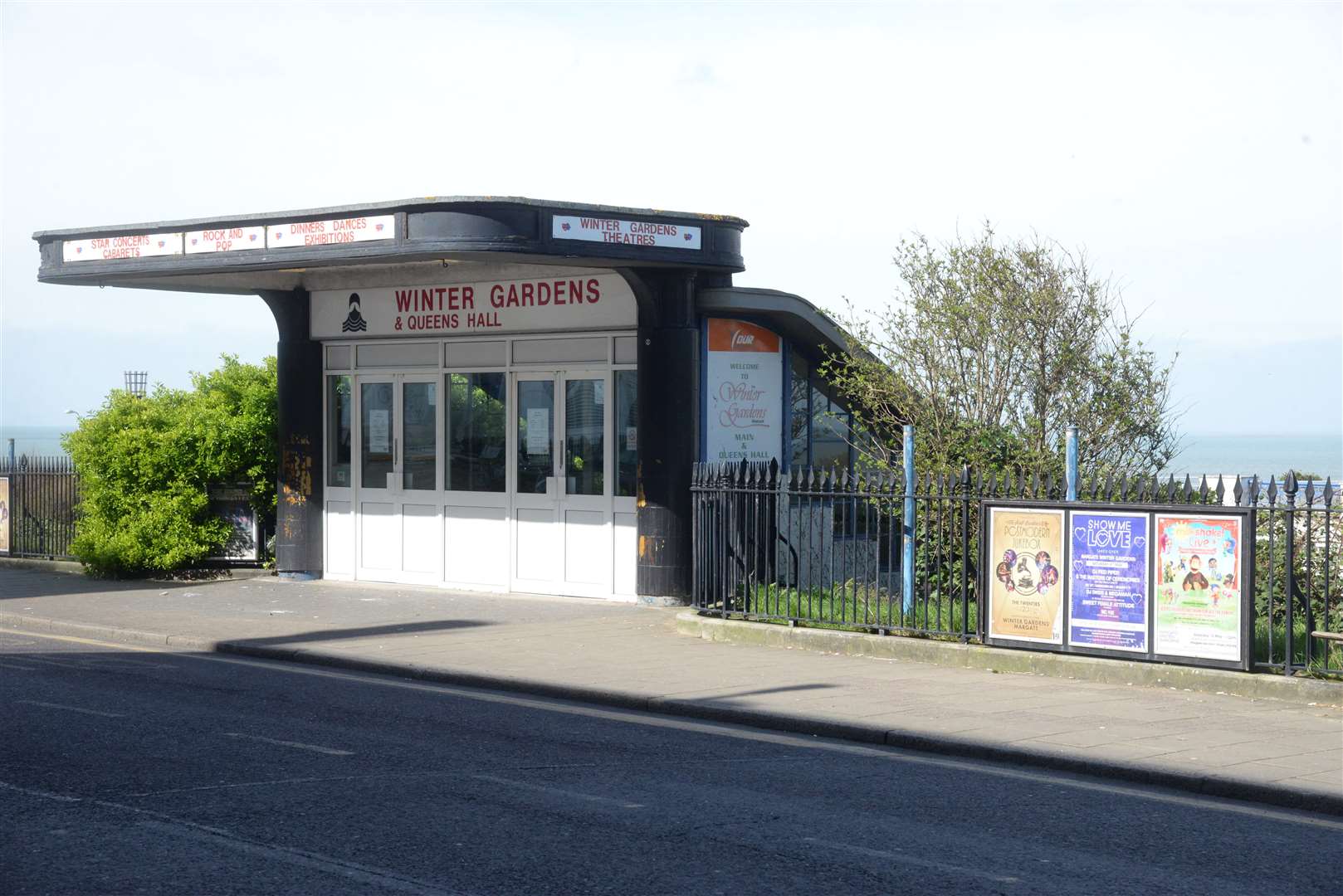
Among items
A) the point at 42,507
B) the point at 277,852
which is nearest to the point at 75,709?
the point at 277,852

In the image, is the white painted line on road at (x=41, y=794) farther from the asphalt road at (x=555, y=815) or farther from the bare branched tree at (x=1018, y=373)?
the bare branched tree at (x=1018, y=373)

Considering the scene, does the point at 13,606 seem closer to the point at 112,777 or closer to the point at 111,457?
the point at 111,457

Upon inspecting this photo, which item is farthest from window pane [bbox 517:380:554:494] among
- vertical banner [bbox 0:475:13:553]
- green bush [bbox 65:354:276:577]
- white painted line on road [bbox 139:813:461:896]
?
white painted line on road [bbox 139:813:461:896]

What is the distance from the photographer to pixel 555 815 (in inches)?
291

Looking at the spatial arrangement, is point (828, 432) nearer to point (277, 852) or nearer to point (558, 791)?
point (558, 791)

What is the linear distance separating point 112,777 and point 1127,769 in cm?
578

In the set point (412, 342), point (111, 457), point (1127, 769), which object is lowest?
point (1127, 769)

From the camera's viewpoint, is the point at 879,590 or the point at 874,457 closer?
the point at 879,590

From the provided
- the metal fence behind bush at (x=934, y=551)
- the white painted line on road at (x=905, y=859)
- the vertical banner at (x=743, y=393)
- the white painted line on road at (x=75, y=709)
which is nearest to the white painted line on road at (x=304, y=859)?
the white painted line on road at (x=905, y=859)

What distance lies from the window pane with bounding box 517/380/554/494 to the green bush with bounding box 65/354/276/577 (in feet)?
15.4

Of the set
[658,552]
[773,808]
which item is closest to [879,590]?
[658,552]

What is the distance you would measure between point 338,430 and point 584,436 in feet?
13.8

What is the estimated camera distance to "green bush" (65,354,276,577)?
2002 centimetres

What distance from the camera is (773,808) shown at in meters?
7.64
